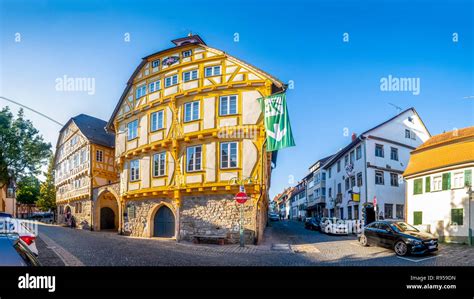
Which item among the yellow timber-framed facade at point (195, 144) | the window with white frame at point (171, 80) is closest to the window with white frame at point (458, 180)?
the yellow timber-framed facade at point (195, 144)

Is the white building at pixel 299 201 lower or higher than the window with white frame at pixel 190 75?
lower

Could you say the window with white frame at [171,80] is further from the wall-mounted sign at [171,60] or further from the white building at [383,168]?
the white building at [383,168]

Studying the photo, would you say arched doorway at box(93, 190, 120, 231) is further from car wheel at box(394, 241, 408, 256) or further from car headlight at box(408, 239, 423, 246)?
car headlight at box(408, 239, 423, 246)

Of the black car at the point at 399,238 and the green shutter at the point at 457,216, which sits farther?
the green shutter at the point at 457,216

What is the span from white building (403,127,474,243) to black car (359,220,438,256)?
460 cm

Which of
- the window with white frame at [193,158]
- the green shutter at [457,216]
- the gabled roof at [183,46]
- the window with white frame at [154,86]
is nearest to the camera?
the green shutter at [457,216]

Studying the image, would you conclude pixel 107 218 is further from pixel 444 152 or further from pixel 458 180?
pixel 458 180

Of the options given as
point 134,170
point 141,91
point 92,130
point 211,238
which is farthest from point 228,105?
point 92,130

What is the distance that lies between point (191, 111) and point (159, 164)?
376 centimetres

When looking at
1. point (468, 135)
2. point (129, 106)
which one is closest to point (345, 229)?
point (468, 135)

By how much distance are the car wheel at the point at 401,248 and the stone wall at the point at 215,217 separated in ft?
19.6

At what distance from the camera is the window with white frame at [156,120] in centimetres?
1673

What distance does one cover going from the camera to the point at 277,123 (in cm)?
1294

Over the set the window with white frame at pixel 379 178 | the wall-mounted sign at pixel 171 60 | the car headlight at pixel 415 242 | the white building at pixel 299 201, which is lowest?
the white building at pixel 299 201
